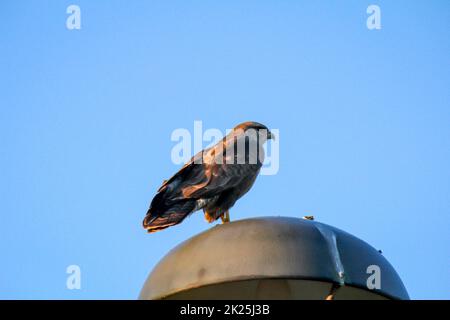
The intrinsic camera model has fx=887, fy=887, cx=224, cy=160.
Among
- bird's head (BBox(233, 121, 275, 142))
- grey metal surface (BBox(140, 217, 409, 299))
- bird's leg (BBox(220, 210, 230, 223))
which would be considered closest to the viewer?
grey metal surface (BBox(140, 217, 409, 299))

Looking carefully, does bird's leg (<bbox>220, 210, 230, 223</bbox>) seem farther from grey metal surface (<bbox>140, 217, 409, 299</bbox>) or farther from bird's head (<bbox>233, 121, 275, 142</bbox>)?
grey metal surface (<bbox>140, 217, 409, 299</bbox>)

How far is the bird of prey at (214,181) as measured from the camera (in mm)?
6465

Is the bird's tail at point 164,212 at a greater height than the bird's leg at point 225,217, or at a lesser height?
greater

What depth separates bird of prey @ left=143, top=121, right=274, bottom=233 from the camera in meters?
6.46

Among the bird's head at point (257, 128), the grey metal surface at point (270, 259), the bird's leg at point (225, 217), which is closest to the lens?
the grey metal surface at point (270, 259)

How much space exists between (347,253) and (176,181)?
2977mm

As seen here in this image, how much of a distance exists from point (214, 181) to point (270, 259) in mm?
3138

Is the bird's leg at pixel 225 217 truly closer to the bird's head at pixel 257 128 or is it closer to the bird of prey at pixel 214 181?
the bird of prey at pixel 214 181

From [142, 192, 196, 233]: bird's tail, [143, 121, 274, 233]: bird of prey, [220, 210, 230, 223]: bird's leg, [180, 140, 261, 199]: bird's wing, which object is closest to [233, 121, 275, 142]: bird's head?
[143, 121, 274, 233]: bird of prey

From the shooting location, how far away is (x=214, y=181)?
703cm

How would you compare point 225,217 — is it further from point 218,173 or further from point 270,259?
point 270,259

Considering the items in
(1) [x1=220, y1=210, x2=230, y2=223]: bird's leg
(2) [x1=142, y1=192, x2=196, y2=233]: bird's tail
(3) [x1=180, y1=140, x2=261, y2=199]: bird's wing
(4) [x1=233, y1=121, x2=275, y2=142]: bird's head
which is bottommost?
(1) [x1=220, y1=210, x2=230, y2=223]: bird's leg

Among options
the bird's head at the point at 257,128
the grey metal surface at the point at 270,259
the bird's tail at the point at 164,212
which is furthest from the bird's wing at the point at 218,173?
the grey metal surface at the point at 270,259
